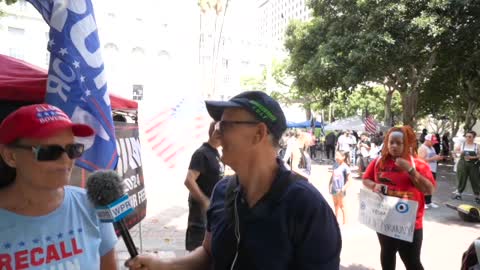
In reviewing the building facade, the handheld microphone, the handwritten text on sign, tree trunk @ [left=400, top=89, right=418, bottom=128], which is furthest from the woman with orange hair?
the building facade

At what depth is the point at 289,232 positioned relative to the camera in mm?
1589

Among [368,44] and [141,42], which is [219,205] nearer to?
[368,44]

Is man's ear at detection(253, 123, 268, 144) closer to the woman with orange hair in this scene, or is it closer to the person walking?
the woman with orange hair

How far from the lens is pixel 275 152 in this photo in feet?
6.01

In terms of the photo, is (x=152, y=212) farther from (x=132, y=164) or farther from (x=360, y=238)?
(x=132, y=164)

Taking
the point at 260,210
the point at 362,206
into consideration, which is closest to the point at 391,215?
the point at 362,206

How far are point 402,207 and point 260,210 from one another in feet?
8.00

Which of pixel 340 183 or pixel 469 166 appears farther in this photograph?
pixel 469 166

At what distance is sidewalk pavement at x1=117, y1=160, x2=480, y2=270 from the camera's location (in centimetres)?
535

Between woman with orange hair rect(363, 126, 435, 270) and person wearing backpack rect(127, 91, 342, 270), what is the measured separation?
88.1 inches

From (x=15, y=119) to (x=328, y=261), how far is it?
4.66 feet

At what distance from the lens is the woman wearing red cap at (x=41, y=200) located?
165 centimetres

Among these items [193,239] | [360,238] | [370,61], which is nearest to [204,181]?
[193,239]

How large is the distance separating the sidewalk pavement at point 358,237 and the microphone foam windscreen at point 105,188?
2495 millimetres
